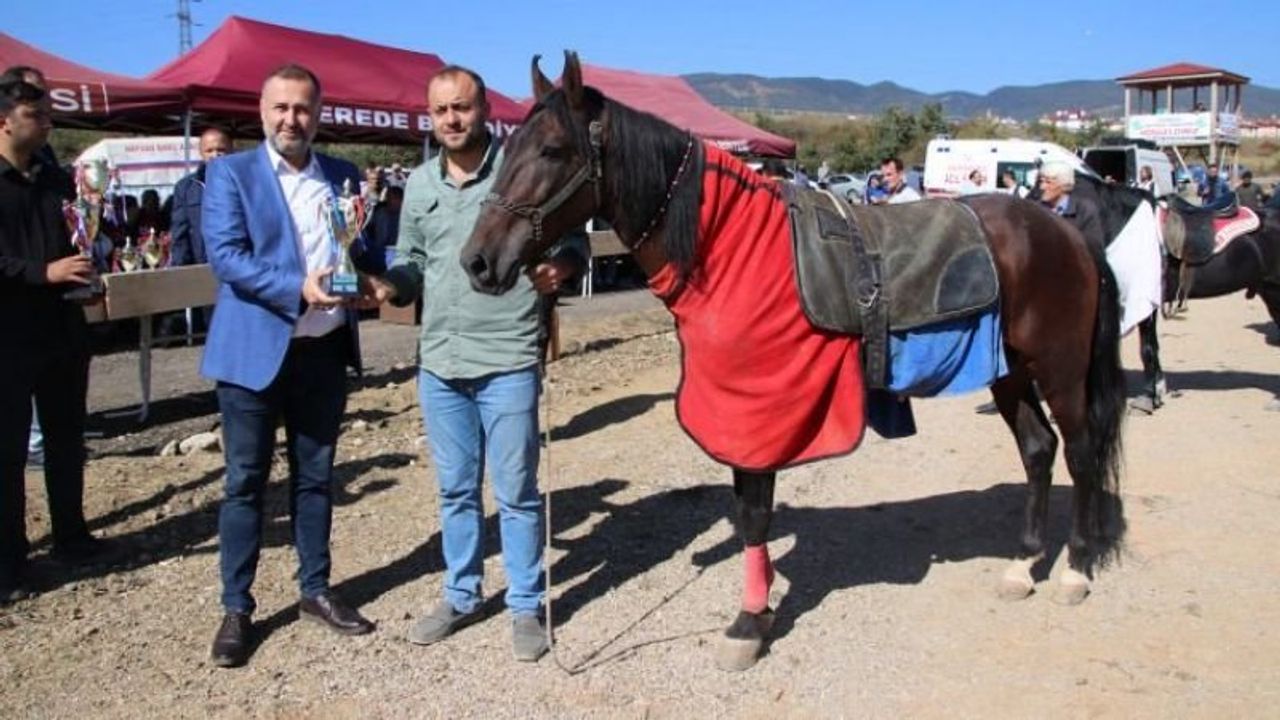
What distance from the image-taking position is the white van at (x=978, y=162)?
74.4ft

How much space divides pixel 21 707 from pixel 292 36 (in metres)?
11.0

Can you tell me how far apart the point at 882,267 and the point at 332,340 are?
2063 mm

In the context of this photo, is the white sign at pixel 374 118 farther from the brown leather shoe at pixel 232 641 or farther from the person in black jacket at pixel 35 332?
the brown leather shoe at pixel 232 641

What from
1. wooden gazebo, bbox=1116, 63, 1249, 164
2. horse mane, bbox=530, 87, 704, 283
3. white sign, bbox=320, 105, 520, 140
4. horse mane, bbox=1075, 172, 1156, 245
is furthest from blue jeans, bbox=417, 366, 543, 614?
wooden gazebo, bbox=1116, 63, 1249, 164

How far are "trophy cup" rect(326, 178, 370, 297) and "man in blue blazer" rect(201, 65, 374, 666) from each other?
0.16 ft

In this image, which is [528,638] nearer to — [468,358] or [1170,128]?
[468,358]

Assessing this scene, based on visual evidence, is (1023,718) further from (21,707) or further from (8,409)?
(8,409)

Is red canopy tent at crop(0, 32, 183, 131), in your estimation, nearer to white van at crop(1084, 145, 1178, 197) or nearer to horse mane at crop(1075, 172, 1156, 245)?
horse mane at crop(1075, 172, 1156, 245)

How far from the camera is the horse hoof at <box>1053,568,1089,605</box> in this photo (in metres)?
4.05

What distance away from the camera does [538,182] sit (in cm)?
300

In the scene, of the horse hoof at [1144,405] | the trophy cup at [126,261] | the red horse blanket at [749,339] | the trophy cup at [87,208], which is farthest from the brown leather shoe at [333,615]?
the horse hoof at [1144,405]

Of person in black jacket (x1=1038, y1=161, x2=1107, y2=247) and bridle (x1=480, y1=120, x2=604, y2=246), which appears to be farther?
person in black jacket (x1=1038, y1=161, x2=1107, y2=247)

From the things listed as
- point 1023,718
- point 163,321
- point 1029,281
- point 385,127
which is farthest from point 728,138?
point 1023,718

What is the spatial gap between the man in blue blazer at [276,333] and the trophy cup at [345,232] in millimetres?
50
